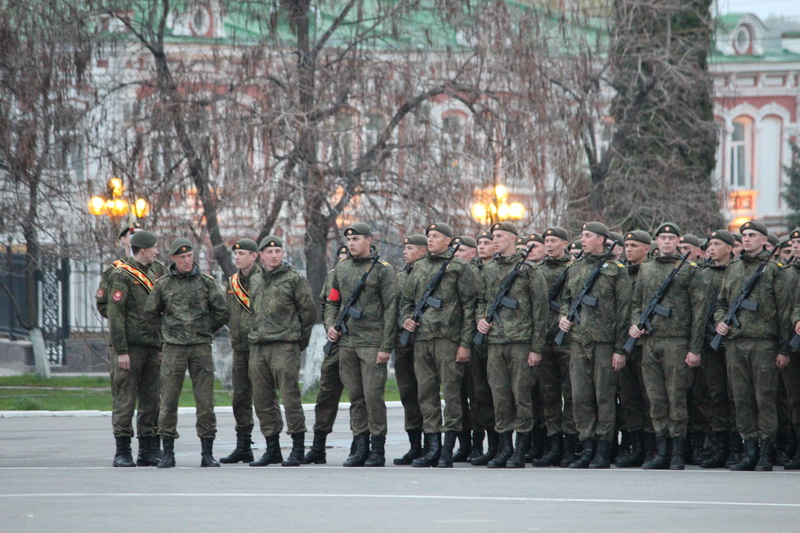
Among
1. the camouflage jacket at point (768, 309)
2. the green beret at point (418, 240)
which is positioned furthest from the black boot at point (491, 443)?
the camouflage jacket at point (768, 309)

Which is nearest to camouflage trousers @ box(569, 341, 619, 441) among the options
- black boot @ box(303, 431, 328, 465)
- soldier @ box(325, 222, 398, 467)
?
soldier @ box(325, 222, 398, 467)

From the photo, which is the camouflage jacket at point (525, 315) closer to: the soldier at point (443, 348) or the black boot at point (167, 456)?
the soldier at point (443, 348)

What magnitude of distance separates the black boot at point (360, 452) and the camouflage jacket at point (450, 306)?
1040mm

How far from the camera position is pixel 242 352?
13391 mm

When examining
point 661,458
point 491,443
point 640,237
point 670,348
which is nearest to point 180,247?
point 491,443

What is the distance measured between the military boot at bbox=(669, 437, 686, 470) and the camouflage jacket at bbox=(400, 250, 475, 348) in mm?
2041

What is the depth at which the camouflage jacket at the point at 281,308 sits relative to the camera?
12.9 m

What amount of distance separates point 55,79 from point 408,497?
1245 centimetres

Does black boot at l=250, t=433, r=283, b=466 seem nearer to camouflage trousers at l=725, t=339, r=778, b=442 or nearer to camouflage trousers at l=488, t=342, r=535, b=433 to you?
camouflage trousers at l=488, t=342, r=535, b=433

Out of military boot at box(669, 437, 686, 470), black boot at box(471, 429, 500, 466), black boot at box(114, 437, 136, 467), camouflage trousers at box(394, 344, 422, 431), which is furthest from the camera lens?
camouflage trousers at box(394, 344, 422, 431)

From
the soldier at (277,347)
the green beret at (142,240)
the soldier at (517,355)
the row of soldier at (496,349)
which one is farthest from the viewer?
the green beret at (142,240)

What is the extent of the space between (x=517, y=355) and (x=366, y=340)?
4.56 feet

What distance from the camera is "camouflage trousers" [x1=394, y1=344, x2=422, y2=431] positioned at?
1318 centimetres

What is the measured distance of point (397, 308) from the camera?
12898mm
